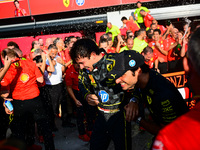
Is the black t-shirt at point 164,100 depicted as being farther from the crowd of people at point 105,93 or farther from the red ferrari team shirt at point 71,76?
the red ferrari team shirt at point 71,76

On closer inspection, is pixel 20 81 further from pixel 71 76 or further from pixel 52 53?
pixel 52 53

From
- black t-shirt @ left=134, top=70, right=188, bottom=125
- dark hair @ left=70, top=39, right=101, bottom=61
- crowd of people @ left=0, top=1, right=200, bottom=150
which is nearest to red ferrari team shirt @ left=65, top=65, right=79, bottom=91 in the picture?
crowd of people @ left=0, top=1, right=200, bottom=150

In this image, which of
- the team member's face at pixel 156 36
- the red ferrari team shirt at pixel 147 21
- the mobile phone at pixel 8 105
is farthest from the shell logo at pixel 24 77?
the red ferrari team shirt at pixel 147 21

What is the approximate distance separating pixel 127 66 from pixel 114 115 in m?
0.82

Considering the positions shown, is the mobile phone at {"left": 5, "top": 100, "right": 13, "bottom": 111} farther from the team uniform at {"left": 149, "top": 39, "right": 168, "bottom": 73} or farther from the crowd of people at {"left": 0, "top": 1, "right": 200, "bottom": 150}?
the team uniform at {"left": 149, "top": 39, "right": 168, "bottom": 73}

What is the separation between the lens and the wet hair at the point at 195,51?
37.8 inches

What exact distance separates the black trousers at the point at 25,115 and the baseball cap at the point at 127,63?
1817 millimetres

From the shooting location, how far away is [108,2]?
9.60 meters

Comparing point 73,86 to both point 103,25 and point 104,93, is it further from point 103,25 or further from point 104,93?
point 103,25

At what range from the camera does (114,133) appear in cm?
246

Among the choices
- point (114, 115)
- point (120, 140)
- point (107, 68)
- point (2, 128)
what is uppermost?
point (107, 68)

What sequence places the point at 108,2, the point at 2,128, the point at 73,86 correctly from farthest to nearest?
the point at 108,2 → the point at 73,86 → the point at 2,128

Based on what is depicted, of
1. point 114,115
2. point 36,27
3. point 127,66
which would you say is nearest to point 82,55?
point 127,66

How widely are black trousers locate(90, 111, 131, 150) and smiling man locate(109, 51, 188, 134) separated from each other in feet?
1.42
